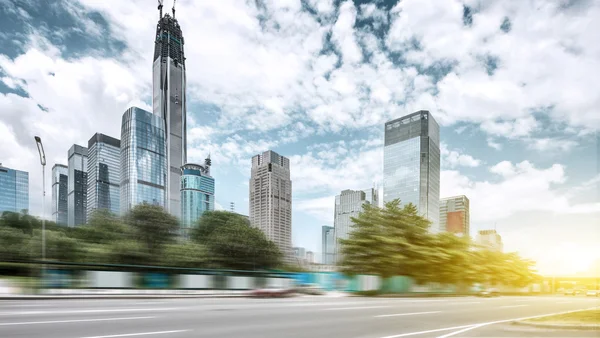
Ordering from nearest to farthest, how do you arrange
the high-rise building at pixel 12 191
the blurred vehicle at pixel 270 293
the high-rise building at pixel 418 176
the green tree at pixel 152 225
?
1. the blurred vehicle at pixel 270 293
2. the green tree at pixel 152 225
3. the high-rise building at pixel 12 191
4. the high-rise building at pixel 418 176

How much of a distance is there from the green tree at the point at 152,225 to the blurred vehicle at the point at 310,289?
19137 millimetres

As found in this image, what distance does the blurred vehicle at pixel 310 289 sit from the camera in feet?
99.7

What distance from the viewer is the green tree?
45844mm

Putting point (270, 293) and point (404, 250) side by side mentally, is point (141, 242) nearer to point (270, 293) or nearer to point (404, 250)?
point (270, 293)

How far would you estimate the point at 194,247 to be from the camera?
4531 centimetres

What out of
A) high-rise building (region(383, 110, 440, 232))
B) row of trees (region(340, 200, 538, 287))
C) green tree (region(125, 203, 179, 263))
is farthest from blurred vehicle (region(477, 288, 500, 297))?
high-rise building (region(383, 110, 440, 232))

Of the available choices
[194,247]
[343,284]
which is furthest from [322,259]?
[194,247]

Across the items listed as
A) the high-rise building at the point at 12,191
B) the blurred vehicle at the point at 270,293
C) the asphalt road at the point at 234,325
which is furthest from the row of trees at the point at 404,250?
the high-rise building at the point at 12,191

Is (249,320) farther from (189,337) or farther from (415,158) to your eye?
(415,158)

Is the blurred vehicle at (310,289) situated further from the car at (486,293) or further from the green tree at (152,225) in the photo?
the green tree at (152,225)

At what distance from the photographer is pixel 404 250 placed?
35.5 metres

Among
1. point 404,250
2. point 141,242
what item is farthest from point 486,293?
point 141,242

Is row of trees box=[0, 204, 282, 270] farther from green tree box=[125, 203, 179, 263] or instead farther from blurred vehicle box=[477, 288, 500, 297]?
blurred vehicle box=[477, 288, 500, 297]

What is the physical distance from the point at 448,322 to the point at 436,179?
19718 cm
